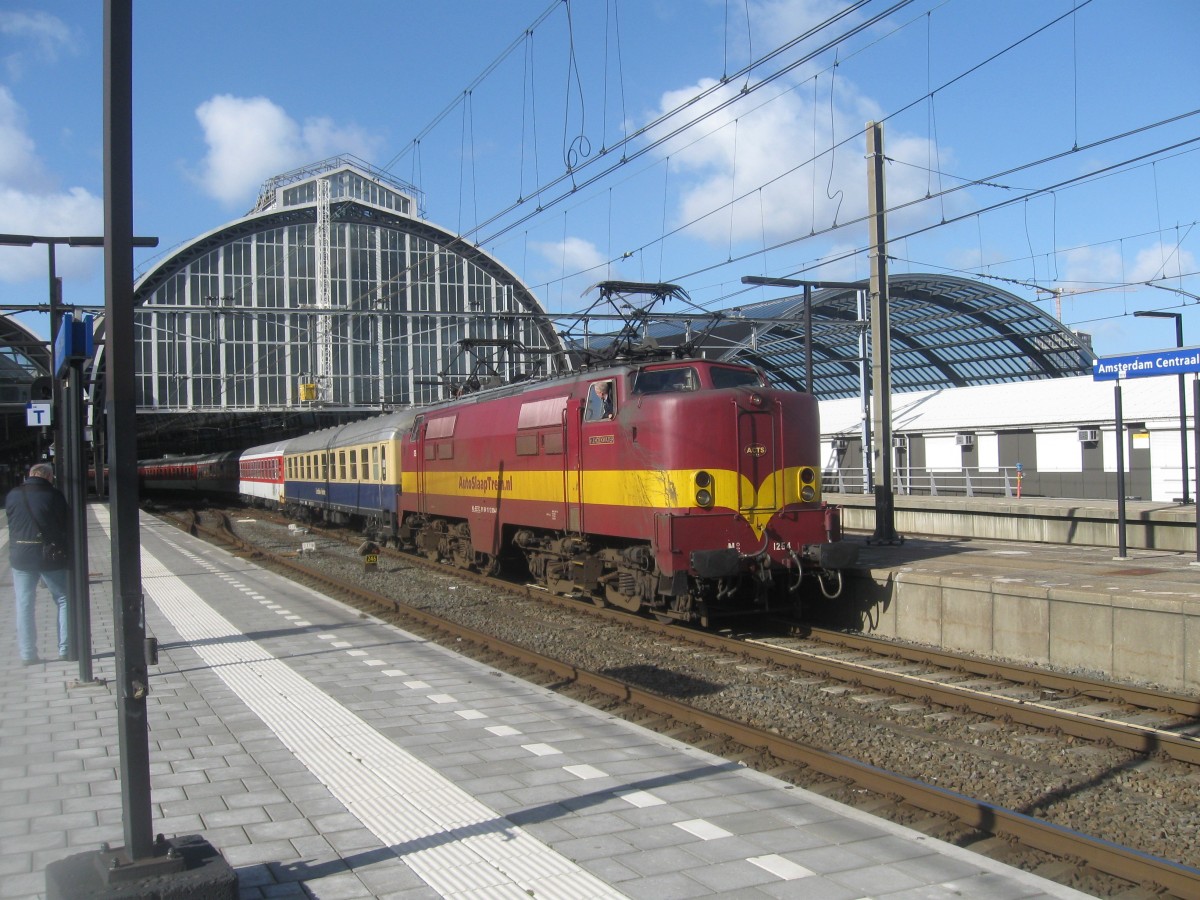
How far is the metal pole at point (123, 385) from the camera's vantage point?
4355mm

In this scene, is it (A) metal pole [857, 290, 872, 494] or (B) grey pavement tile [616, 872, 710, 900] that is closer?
(B) grey pavement tile [616, 872, 710, 900]

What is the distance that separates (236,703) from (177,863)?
4285 mm

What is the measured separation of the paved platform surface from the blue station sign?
9.59 meters

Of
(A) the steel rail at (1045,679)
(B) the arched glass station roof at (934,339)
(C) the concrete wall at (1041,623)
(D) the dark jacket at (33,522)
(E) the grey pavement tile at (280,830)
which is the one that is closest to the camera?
(E) the grey pavement tile at (280,830)

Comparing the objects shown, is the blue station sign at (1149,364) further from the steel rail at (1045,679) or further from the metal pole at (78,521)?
the metal pole at (78,521)

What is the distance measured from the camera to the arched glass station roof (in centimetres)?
3720

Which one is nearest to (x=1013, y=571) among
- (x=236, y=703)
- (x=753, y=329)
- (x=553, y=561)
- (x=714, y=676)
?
(x=714, y=676)

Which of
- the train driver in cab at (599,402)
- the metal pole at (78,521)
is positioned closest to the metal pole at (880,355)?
the train driver in cab at (599,402)

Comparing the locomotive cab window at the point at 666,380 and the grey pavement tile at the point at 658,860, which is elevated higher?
the locomotive cab window at the point at 666,380

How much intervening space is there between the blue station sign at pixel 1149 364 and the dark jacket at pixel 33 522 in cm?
1331

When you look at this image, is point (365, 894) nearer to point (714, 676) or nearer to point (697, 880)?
point (697, 880)

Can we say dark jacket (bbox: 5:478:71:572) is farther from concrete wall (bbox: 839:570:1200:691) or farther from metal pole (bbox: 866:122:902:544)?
metal pole (bbox: 866:122:902:544)

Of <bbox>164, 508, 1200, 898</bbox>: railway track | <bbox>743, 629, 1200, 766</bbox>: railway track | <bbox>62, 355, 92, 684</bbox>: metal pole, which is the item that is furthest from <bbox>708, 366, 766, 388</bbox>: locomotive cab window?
<bbox>62, 355, 92, 684</bbox>: metal pole

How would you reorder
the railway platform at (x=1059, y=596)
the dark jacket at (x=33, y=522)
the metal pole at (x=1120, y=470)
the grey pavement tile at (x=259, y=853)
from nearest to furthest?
the grey pavement tile at (x=259, y=853), the dark jacket at (x=33, y=522), the railway platform at (x=1059, y=596), the metal pole at (x=1120, y=470)
